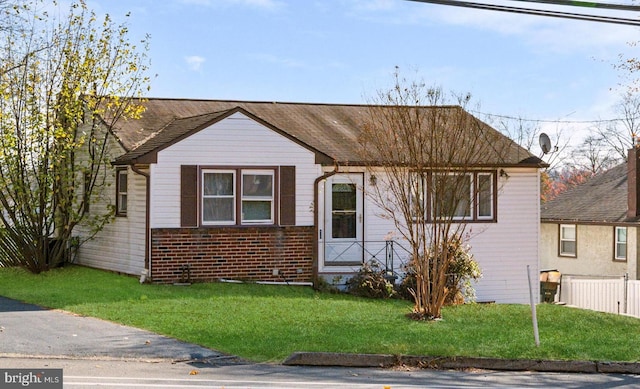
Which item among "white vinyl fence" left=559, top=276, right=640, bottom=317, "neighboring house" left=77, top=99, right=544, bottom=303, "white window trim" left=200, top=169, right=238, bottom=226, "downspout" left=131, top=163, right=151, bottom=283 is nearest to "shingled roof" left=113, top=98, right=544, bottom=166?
"neighboring house" left=77, top=99, right=544, bottom=303

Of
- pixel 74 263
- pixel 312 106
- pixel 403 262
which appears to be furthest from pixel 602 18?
pixel 74 263

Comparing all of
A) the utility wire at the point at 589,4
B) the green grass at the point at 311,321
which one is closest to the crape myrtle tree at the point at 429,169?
the green grass at the point at 311,321

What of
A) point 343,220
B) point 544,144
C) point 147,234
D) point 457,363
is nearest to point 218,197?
point 147,234

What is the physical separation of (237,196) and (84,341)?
27.7 feet

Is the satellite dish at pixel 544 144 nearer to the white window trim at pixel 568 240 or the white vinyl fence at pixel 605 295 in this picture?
the white vinyl fence at pixel 605 295

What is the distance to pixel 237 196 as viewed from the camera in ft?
69.5

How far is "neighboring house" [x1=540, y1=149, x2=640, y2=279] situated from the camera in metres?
30.7

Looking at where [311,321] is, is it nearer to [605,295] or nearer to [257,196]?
[257,196]

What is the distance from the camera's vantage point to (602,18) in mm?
13750

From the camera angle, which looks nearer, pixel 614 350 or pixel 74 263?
pixel 614 350

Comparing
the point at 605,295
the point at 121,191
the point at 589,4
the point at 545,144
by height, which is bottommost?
the point at 605,295

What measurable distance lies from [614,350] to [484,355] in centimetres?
216

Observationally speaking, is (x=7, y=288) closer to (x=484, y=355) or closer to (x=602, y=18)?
(x=484, y=355)

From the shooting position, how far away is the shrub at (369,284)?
68.9ft
